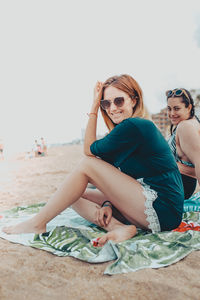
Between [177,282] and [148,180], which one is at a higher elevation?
[148,180]

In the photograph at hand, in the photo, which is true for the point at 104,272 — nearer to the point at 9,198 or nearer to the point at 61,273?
the point at 61,273

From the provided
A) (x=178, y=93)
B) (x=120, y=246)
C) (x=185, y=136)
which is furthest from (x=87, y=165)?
(x=178, y=93)

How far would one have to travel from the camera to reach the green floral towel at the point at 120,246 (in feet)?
5.56

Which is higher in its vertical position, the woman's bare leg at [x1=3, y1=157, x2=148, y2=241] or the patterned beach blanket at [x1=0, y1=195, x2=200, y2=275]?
the woman's bare leg at [x1=3, y1=157, x2=148, y2=241]

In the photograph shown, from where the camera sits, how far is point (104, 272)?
5.22 ft

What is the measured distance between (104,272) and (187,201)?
6.37ft

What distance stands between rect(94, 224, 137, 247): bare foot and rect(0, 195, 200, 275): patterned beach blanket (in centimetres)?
5

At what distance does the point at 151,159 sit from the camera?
2025 mm

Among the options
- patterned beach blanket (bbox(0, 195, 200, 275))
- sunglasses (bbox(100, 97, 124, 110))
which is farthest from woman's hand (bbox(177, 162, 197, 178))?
sunglasses (bbox(100, 97, 124, 110))

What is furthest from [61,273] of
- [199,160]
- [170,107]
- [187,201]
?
[170,107]

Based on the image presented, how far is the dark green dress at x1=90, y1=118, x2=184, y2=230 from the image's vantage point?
6.60 feet

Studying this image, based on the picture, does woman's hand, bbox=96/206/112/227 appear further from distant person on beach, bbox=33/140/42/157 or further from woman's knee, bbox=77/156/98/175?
distant person on beach, bbox=33/140/42/157

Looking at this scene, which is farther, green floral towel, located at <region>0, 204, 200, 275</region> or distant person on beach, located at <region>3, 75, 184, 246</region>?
distant person on beach, located at <region>3, 75, 184, 246</region>

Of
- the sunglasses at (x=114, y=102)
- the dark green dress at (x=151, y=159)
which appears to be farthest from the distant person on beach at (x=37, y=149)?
the dark green dress at (x=151, y=159)
